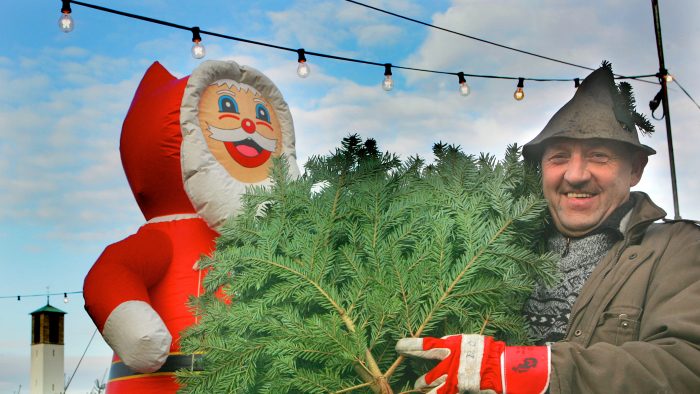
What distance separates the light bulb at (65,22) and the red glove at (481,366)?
211 cm

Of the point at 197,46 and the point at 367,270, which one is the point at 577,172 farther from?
the point at 197,46

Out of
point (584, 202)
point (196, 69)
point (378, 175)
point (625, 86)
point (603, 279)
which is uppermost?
point (196, 69)

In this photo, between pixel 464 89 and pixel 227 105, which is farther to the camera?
pixel 464 89

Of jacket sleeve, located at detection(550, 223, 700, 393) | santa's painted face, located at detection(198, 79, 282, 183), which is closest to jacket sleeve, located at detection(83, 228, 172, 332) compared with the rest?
santa's painted face, located at detection(198, 79, 282, 183)

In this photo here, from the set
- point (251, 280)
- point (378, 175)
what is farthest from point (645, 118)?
point (251, 280)

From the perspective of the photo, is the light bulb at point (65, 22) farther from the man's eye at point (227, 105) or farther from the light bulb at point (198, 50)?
the man's eye at point (227, 105)

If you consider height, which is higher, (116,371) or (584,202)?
(584,202)

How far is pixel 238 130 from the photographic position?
2.98 meters

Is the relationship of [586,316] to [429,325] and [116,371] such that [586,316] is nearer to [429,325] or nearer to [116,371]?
[429,325]

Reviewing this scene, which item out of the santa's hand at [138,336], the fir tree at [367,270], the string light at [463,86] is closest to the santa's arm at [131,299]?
the santa's hand at [138,336]

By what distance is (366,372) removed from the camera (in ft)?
5.03

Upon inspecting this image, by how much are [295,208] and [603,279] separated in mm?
688

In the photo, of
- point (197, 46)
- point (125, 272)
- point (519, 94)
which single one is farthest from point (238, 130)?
point (519, 94)

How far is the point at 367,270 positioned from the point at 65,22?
1.89m
